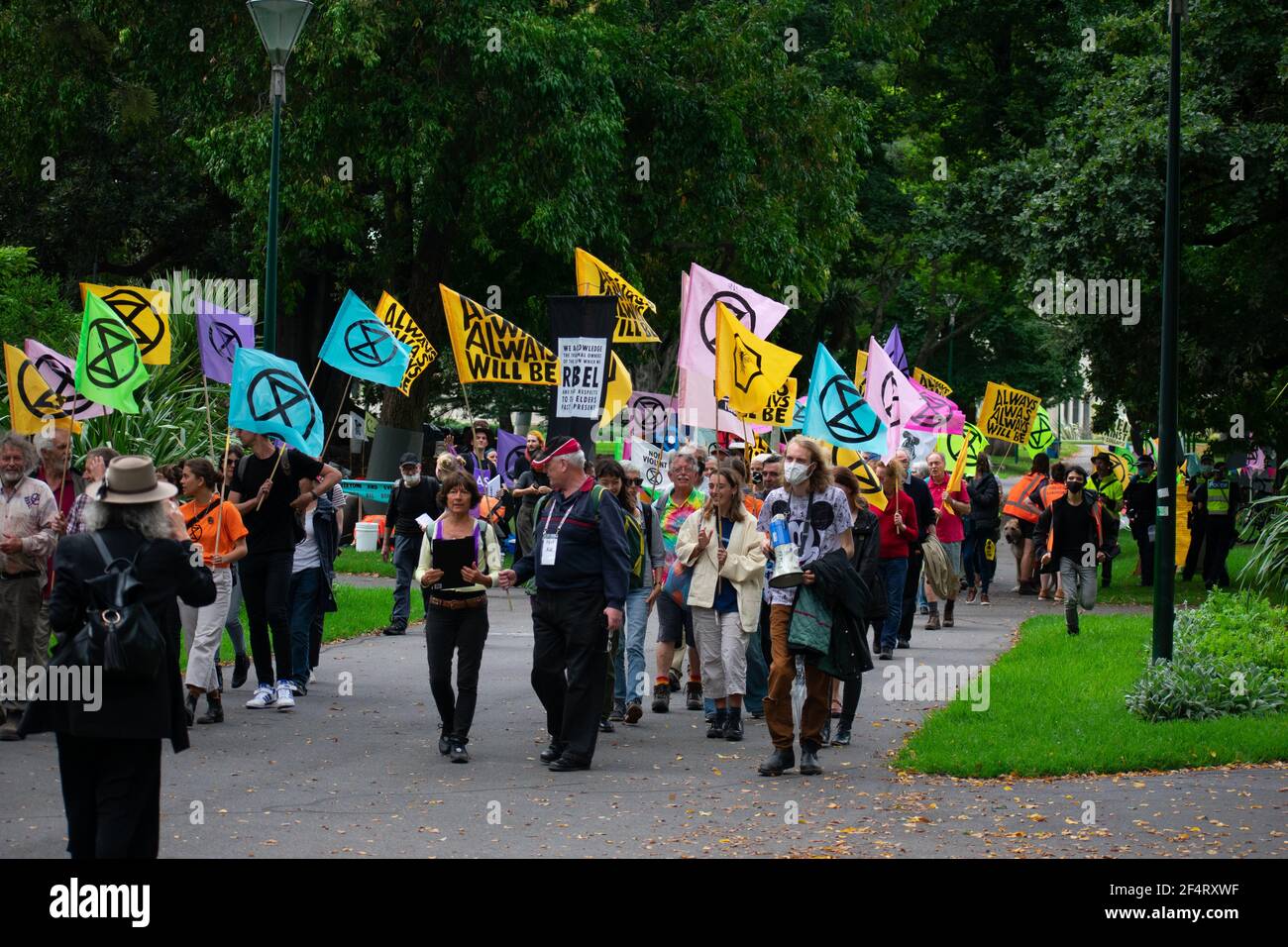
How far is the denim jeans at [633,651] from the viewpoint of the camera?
11820mm

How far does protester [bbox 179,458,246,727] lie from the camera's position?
1093cm

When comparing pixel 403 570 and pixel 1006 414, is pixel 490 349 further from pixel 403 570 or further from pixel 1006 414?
Result: pixel 1006 414

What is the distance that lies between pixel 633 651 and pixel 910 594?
17.8 ft

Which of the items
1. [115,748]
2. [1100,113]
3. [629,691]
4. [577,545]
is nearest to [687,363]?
[629,691]

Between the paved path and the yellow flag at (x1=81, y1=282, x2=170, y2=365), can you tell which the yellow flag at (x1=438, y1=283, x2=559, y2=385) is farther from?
the paved path

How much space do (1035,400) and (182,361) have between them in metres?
12.2

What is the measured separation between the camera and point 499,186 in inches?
989

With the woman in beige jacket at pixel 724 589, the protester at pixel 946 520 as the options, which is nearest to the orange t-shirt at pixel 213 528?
the woman in beige jacket at pixel 724 589

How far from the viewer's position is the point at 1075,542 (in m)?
16.5

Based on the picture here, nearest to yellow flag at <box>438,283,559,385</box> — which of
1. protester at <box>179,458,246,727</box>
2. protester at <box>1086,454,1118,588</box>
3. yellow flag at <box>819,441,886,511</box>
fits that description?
yellow flag at <box>819,441,886,511</box>

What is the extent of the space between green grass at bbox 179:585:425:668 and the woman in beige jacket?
4.80 meters

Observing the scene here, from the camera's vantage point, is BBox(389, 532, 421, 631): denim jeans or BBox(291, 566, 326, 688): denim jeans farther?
BBox(389, 532, 421, 631): denim jeans

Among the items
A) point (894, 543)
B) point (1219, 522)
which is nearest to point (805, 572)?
point (894, 543)

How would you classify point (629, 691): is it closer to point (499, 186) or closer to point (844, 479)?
point (844, 479)
